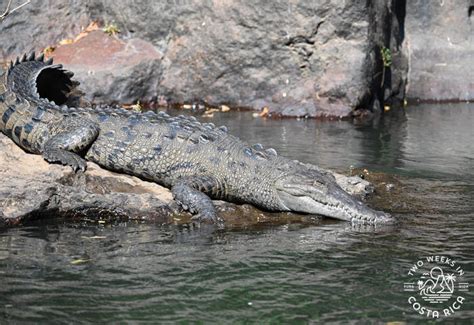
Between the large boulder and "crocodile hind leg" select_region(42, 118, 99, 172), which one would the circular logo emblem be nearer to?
"crocodile hind leg" select_region(42, 118, 99, 172)

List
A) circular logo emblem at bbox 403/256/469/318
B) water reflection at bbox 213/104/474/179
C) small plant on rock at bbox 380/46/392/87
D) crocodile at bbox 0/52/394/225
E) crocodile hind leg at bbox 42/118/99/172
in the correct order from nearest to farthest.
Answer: circular logo emblem at bbox 403/256/469/318 < crocodile at bbox 0/52/394/225 < crocodile hind leg at bbox 42/118/99/172 < water reflection at bbox 213/104/474/179 < small plant on rock at bbox 380/46/392/87

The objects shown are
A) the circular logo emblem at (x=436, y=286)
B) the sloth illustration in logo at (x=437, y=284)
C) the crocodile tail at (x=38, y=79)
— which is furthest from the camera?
the crocodile tail at (x=38, y=79)

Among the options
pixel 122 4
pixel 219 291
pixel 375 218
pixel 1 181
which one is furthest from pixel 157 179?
pixel 122 4

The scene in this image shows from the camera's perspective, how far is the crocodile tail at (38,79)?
9.41 meters

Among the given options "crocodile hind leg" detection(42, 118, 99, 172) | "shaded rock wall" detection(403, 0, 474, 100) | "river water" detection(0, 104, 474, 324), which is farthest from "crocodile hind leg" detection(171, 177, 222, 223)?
"shaded rock wall" detection(403, 0, 474, 100)

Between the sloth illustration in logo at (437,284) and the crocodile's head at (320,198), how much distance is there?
1471 mm

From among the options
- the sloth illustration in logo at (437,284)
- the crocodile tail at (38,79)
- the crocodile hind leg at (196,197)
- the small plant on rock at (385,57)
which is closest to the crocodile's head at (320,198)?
the crocodile hind leg at (196,197)

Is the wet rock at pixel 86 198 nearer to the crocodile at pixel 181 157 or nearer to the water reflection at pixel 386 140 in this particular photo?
the crocodile at pixel 181 157

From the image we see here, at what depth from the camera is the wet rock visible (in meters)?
7.54

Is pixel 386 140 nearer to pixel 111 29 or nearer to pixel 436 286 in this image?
pixel 111 29

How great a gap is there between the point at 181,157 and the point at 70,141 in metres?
1.19

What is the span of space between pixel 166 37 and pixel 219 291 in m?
11.4

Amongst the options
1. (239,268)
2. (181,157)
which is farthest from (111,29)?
(239,268)

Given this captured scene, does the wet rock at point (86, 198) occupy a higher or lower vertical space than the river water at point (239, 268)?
higher
